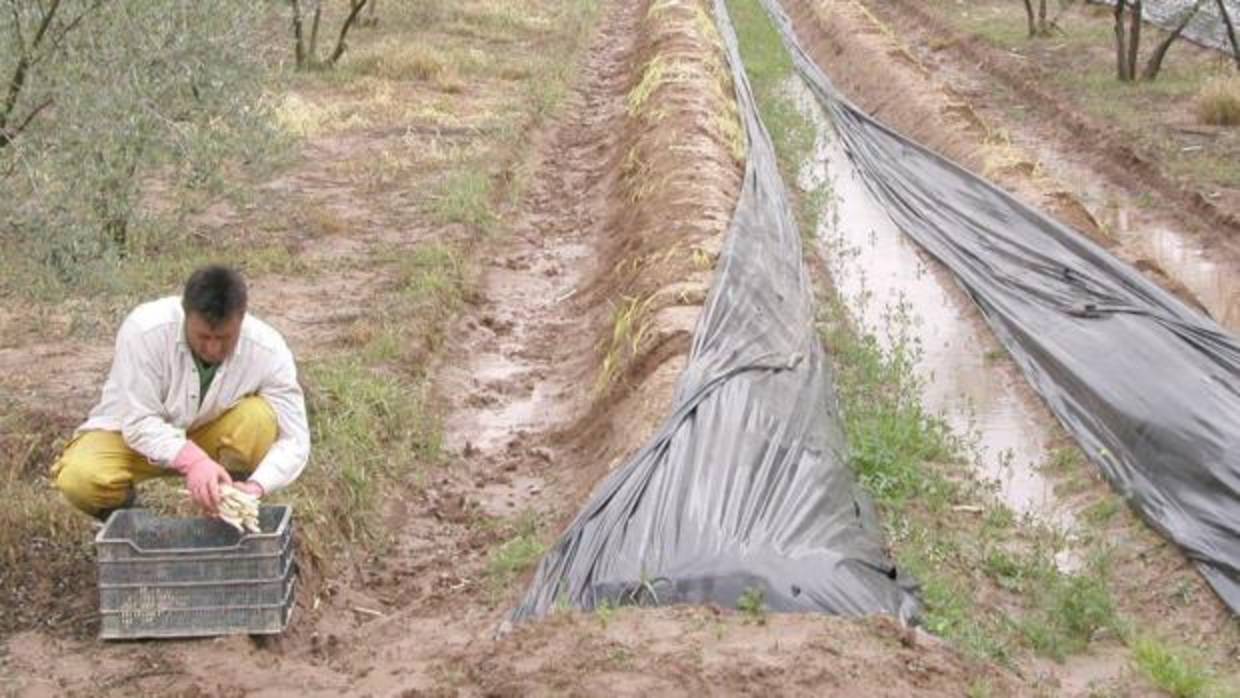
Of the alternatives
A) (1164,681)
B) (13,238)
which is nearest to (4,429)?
(13,238)

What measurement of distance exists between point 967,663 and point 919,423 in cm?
356

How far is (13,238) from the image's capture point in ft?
22.8

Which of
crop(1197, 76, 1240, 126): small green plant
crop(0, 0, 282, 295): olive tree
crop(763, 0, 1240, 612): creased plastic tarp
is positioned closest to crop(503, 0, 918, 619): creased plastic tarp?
crop(763, 0, 1240, 612): creased plastic tarp

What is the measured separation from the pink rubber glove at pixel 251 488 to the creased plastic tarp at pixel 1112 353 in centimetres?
427

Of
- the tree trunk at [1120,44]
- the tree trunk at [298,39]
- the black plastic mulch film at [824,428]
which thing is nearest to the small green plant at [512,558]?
the black plastic mulch film at [824,428]

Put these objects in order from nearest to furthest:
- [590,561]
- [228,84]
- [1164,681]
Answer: [1164,681], [590,561], [228,84]

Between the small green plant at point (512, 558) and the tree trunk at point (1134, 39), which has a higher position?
the tree trunk at point (1134, 39)

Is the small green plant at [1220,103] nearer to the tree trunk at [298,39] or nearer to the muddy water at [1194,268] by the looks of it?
the muddy water at [1194,268]

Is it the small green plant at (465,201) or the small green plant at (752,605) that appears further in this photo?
the small green plant at (465,201)

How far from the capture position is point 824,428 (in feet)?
27.7

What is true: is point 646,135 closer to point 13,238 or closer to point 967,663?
point 13,238

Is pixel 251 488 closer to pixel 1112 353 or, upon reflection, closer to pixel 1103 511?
pixel 1103 511

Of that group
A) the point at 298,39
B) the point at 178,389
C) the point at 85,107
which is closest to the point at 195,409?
the point at 178,389

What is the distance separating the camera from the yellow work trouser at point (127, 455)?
243 inches
